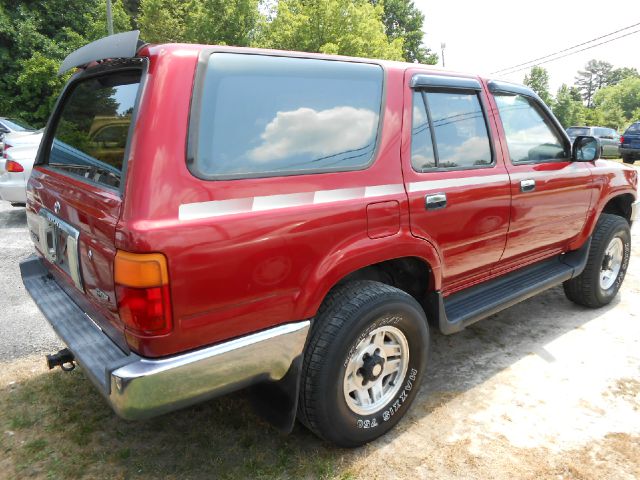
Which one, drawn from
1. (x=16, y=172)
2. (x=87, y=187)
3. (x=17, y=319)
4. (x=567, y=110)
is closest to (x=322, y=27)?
(x=16, y=172)

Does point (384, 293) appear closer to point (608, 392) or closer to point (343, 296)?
point (343, 296)

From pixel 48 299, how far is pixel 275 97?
64.2 inches

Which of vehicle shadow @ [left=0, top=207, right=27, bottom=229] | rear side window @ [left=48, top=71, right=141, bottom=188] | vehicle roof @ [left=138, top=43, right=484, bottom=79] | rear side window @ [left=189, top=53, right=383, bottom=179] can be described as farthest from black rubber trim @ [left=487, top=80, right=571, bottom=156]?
vehicle shadow @ [left=0, top=207, right=27, bottom=229]

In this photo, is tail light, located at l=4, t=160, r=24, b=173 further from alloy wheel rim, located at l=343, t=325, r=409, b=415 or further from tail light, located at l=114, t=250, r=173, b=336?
alloy wheel rim, located at l=343, t=325, r=409, b=415

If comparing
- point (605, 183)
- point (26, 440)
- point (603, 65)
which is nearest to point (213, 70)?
point (26, 440)

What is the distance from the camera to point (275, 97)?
2.08 meters

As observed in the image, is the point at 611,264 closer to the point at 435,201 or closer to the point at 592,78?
the point at 435,201

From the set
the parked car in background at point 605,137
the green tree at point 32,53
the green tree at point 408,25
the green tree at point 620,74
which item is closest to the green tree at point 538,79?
the green tree at point 408,25

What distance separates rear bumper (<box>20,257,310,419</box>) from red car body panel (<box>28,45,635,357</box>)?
52 mm

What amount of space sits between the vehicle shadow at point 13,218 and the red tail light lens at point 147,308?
6.34 metres

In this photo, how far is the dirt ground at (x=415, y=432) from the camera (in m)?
2.32

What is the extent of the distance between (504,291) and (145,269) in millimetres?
2417

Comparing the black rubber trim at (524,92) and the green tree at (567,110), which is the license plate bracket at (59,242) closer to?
the black rubber trim at (524,92)

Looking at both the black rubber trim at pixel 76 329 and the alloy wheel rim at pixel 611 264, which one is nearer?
the black rubber trim at pixel 76 329
